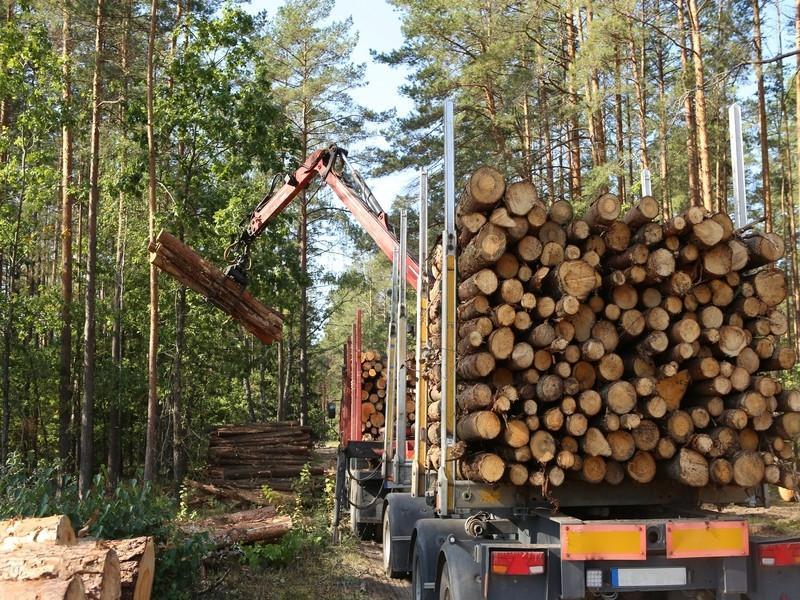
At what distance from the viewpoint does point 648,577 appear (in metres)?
4.59

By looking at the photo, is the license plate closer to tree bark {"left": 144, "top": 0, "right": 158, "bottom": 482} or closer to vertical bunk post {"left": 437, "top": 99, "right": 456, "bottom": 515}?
vertical bunk post {"left": 437, "top": 99, "right": 456, "bottom": 515}

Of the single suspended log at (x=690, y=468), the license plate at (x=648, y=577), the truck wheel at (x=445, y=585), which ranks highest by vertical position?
the single suspended log at (x=690, y=468)

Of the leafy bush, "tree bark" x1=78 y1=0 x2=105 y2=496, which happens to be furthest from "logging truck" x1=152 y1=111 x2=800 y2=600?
"tree bark" x1=78 y1=0 x2=105 y2=496

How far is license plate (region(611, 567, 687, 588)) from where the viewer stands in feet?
14.9

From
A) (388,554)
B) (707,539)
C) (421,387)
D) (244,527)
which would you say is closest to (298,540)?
(244,527)

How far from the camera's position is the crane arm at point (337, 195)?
11297 millimetres

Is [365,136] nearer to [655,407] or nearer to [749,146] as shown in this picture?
[749,146]

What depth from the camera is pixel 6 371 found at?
17.9 meters

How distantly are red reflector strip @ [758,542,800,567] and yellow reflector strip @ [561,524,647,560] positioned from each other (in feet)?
2.78

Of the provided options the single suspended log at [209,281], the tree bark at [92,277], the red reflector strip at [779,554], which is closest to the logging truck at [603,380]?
the red reflector strip at [779,554]

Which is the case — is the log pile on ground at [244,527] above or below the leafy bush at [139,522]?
below

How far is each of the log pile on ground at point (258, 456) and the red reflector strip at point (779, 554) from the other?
12.2 meters

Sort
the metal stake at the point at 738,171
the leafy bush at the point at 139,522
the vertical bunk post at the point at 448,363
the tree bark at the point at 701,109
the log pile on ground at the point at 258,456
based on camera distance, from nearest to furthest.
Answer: the vertical bunk post at the point at 448,363 → the metal stake at the point at 738,171 → the leafy bush at the point at 139,522 → the tree bark at the point at 701,109 → the log pile on ground at the point at 258,456

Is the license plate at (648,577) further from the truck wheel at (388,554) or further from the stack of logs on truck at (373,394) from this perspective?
the stack of logs on truck at (373,394)
